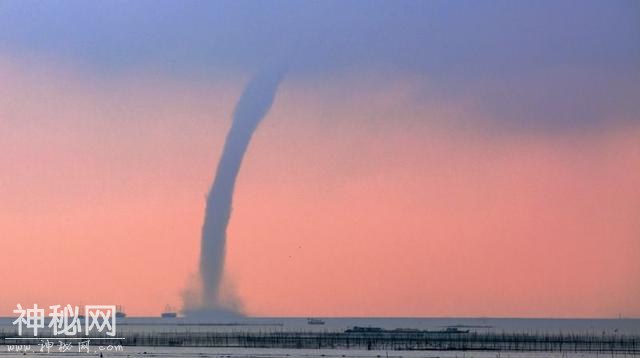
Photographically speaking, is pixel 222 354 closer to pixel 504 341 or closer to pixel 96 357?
pixel 96 357

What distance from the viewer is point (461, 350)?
81625 mm

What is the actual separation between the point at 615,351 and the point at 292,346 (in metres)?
25.1

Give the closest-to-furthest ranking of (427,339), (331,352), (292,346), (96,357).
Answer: (96,357) < (331,352) < (292,346) < (427,339)

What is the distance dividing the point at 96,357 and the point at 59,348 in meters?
8.96

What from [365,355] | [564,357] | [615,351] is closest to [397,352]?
[365,355]

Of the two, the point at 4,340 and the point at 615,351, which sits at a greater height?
the point at 4,340

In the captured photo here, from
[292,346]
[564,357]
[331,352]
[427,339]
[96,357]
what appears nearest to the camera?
[96,357]

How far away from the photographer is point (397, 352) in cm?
7969

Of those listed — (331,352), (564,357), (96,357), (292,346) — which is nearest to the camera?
(96,357)

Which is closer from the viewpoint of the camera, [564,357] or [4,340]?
[564,357]

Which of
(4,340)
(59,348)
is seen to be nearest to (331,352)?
(59,348)

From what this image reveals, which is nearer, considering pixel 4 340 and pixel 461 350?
pixel 461 350

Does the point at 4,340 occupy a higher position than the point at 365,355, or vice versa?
the point at 4,340

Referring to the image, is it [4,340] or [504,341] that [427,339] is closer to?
[504,341]
